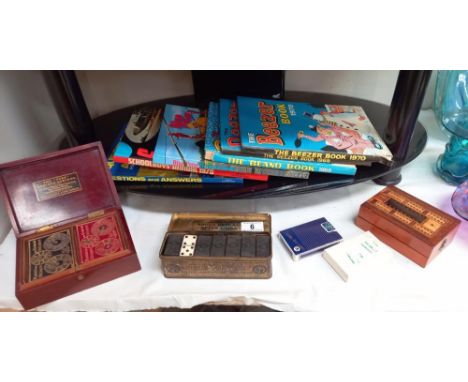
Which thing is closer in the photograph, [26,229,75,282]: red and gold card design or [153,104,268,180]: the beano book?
[26,229,75,282]: red and gold card design

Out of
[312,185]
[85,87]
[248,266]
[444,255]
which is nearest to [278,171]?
[312,185]

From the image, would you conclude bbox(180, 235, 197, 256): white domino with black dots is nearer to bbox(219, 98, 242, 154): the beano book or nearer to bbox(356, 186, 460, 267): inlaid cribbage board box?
bbox(219, 98, 242, 154): the beano book

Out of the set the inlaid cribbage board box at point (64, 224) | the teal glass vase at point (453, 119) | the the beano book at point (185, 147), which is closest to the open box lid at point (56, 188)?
the inlaid cribbage board box at point (64, 224)

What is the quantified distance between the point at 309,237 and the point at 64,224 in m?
0.45

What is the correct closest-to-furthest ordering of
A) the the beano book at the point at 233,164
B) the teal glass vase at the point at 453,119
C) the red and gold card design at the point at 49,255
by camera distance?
the red and gold card design at the point at 49,255
the the beano book at the point at 233,164
the teal glass vase at the point at 453,119

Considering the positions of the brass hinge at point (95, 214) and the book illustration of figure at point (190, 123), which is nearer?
the brass hinge at point (95, 214)

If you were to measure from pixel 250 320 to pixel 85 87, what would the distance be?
0.78 meters

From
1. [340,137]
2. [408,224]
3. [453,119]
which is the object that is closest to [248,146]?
[340,137]

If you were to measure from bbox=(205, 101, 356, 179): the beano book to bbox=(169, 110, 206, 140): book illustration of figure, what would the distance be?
2.2 inches

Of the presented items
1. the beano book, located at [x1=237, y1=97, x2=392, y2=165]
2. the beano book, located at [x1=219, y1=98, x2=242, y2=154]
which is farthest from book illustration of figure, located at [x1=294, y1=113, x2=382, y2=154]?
the beano book, located at [x1=219, y1=98, x2=242, y2=154]

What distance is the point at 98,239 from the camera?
57 centimetres

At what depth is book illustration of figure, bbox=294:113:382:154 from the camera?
64 cm

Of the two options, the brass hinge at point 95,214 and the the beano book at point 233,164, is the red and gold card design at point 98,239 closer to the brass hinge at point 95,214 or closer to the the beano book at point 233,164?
the brass hinge at point 95,214

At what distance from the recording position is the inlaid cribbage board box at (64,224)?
20.6 inches
